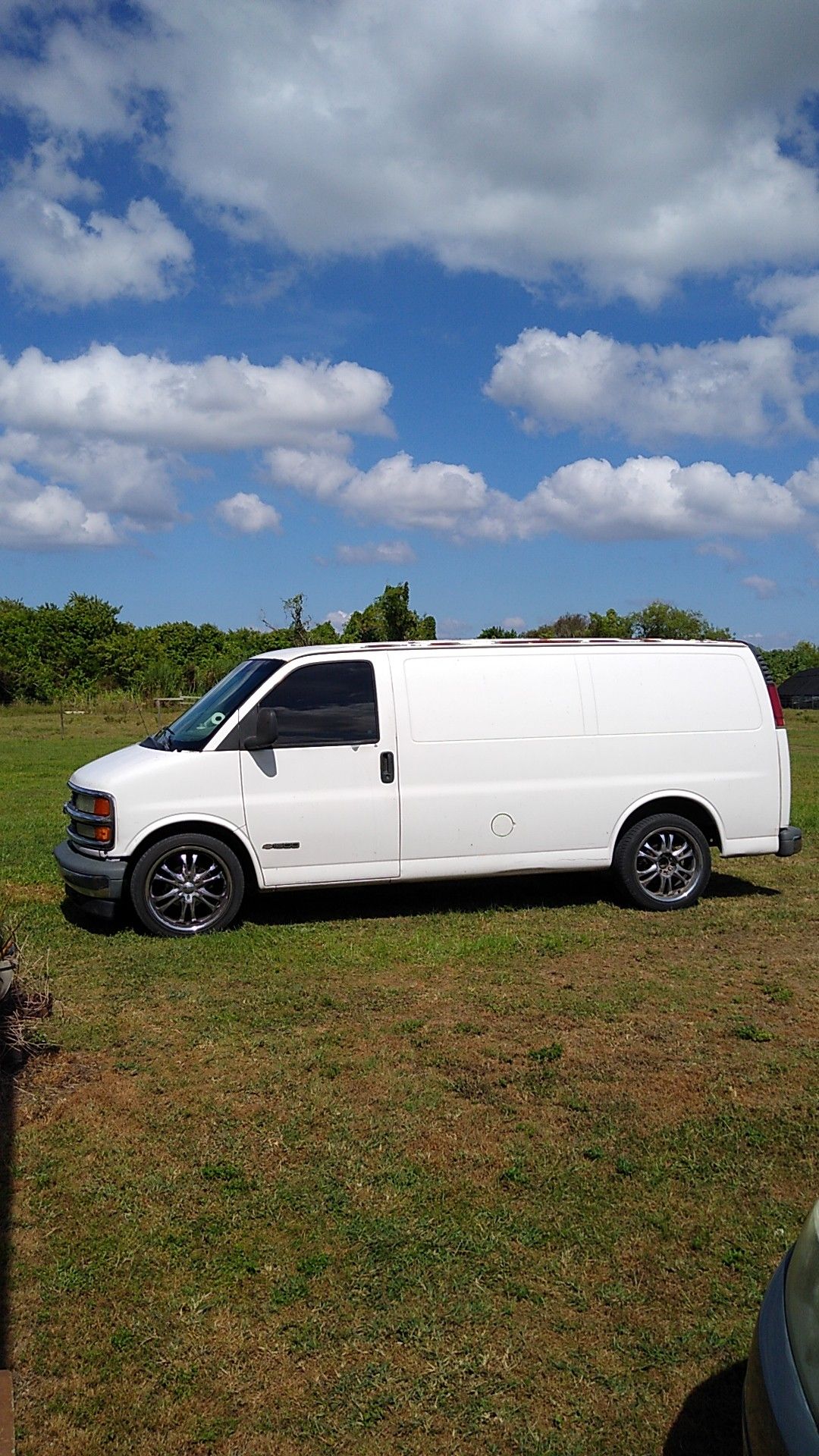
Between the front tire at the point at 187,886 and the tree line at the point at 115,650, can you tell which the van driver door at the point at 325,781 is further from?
the tree line at the point at 115,650

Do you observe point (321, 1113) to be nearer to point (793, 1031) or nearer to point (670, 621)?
point (793, 1031)

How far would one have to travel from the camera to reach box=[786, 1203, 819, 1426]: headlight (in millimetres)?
2051

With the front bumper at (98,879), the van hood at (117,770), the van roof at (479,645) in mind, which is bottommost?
the front bumper at (98,879)

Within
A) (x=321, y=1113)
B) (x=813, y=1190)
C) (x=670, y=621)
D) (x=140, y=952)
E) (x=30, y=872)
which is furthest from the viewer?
(x=670, y=621)

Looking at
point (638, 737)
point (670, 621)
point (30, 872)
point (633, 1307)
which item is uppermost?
point (670, 621)

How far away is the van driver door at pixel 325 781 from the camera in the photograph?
26.2 feet

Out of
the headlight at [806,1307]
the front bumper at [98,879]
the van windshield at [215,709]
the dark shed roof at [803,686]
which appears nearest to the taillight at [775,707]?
the van windshield at [215,709]

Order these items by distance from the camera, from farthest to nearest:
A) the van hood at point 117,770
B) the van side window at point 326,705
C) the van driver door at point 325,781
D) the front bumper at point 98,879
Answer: the van side window at point 326,705
the van driver door at point 325,781
the van hood at point 117,770
the front bumper at point 98,879

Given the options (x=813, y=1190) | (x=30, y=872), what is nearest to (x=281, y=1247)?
(x=813, y=1190)

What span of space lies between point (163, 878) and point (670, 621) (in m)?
77.1

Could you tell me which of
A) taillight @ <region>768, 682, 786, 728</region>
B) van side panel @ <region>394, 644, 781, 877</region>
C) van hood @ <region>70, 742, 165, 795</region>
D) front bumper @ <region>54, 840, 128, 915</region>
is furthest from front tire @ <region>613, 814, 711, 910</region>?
front bumper @ <region>54, 840, 128, 915</region>

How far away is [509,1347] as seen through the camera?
3.24 metres

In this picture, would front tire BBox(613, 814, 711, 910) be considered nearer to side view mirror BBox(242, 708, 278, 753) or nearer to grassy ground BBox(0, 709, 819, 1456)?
grassy ground BBox(0, 709, 819, 1456)

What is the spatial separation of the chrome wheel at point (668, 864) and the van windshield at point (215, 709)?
319 centimetres
